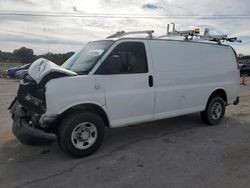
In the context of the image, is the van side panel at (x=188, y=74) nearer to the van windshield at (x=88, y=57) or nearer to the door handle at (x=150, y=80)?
the door handle at (x=150, y=80)

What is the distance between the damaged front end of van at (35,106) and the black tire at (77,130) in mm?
182

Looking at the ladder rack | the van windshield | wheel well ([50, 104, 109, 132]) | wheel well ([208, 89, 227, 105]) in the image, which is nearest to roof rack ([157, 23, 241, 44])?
the ladder rack

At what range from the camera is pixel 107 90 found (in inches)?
174

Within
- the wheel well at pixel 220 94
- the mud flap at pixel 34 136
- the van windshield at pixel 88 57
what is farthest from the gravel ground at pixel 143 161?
the van windshield at pixel 88 57

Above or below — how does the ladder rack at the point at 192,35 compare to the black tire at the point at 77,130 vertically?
above

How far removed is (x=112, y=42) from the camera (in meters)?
4.62

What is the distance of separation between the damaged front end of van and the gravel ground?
0.50 m

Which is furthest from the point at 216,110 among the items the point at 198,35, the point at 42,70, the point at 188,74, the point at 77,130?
the point at 42,70

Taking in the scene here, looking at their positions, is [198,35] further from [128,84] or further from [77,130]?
[77,130]

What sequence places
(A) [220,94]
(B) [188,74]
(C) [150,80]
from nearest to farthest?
(C) [150,80]
(B) [188,74]
(A) [220,94]

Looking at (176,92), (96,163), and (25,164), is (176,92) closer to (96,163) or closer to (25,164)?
(96,163)

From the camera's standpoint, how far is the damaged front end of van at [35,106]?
395cm

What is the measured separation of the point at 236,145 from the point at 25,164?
156 inches

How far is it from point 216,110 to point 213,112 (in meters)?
0.11
